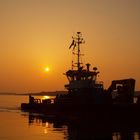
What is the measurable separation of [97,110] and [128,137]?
1522 cm

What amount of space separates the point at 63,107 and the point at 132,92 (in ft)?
30.8

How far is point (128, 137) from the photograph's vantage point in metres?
33.6

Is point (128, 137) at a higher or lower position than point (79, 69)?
lower

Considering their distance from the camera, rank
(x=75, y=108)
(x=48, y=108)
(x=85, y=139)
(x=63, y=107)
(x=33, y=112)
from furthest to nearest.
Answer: (x=33, y=112)
(x=48, y=108)
(x=63, y=107)
(x=75, y=108)
(x=85, y=139)

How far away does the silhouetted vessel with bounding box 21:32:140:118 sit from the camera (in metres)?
48.2

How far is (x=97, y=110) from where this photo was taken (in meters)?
48.7

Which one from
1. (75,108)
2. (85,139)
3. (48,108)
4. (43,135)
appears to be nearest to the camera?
(85,139)

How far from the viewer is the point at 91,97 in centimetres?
5288

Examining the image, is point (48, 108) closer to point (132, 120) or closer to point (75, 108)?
point (75, 108)

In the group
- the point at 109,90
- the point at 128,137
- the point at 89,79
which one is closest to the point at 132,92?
the point at 109,90

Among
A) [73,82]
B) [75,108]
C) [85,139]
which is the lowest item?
[85,139]

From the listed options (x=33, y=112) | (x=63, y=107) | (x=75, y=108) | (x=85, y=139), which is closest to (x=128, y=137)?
(x=85, y=139)

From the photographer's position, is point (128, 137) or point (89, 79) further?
point (89, 79)

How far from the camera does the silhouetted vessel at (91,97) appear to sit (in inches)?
1896
